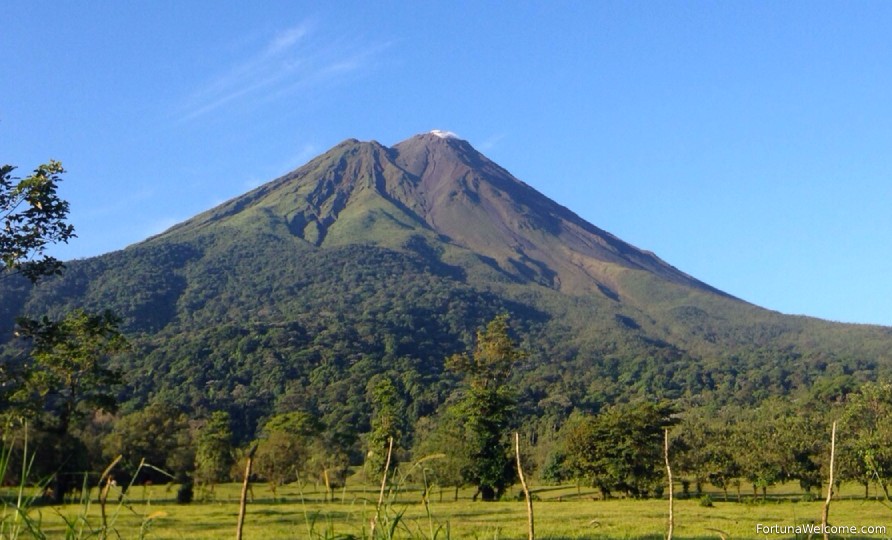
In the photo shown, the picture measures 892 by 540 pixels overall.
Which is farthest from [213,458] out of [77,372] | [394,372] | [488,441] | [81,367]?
[394,372]

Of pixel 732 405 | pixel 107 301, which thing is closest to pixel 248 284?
pixel 107 301

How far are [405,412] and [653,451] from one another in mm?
46706

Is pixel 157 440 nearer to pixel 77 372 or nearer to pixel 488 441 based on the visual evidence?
pixel 77 372

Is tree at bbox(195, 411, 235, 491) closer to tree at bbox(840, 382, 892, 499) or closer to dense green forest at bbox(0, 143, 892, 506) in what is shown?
dense green forest at bbox(0, 143, 892, 506)

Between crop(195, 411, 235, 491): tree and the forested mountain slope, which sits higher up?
the forested mountain slope

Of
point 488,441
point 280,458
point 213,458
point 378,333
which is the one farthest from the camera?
point 378,333

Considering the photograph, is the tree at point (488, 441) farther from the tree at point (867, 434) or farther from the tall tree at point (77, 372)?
the tall tree at point (77, 372)

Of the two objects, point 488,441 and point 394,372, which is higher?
point 394,372

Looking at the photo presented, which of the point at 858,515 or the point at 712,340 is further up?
the point at 712,340

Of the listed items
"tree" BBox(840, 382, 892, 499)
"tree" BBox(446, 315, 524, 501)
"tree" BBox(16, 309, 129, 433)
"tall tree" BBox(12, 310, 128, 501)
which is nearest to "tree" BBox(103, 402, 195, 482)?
"tall tree" BBox(12, 310, 128, 501)

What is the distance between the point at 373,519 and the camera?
9.31 feet

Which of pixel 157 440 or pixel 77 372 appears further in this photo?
pixel 157 440

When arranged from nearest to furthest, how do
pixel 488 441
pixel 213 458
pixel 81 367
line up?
pixel 81 367 < pixel 213 458 < pixel 488 441

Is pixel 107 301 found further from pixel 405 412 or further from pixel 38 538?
pixel 38 538
